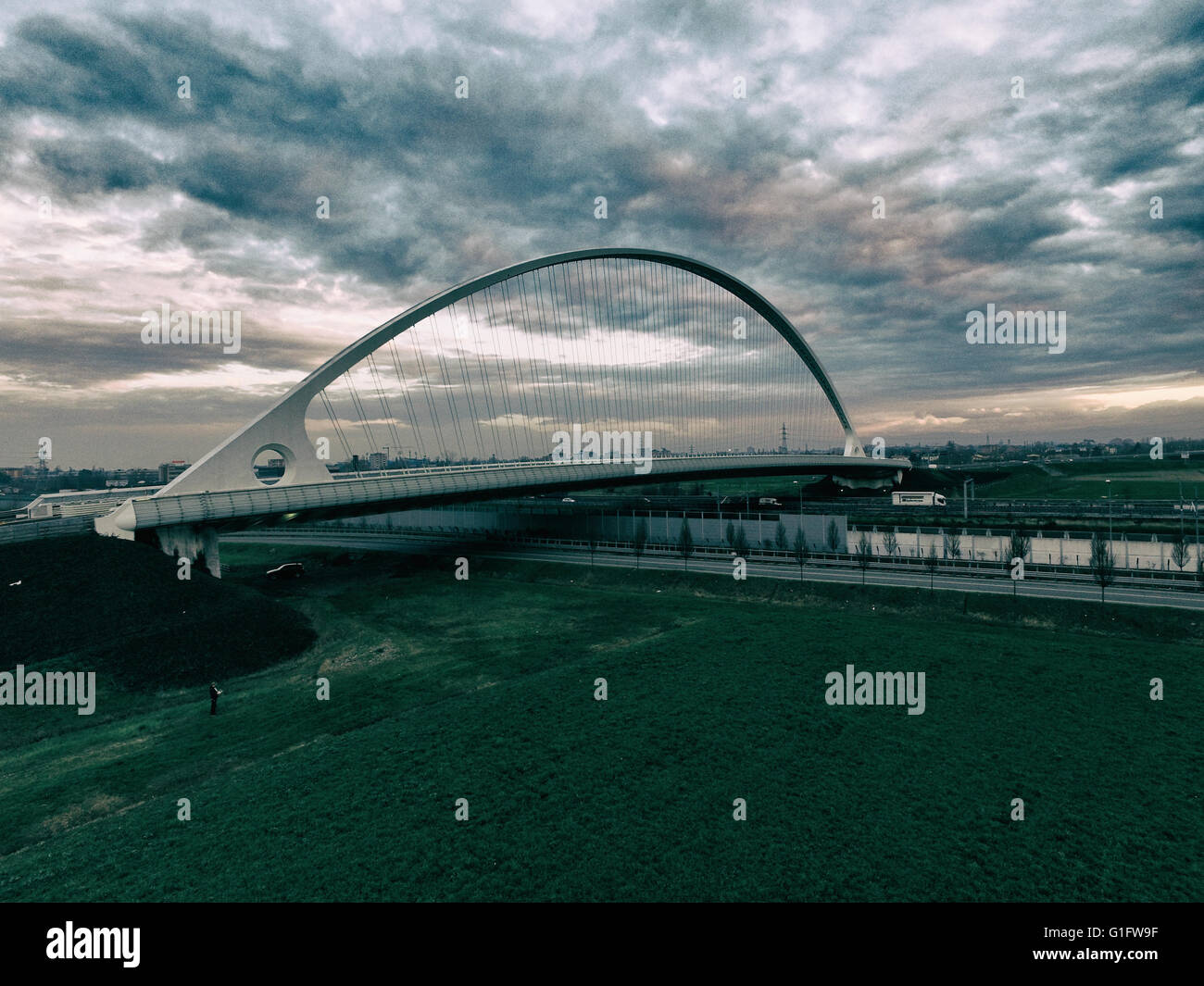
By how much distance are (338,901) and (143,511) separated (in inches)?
1287

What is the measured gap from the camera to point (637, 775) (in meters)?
16.9

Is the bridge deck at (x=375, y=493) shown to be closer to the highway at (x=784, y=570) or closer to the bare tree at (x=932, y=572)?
the highway at (x=784, y=570)

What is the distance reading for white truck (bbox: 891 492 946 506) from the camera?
265 ft

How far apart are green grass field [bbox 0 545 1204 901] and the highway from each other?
525 centimetres

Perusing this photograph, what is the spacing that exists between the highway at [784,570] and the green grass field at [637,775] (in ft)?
17.2

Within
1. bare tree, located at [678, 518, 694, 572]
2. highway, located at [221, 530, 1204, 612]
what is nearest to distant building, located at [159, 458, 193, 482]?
highway, located at [221, 530, 1204, 612]

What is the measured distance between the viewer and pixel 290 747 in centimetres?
1884

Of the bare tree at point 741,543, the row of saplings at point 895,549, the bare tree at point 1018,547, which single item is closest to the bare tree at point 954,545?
the row of saplings at point 895,549

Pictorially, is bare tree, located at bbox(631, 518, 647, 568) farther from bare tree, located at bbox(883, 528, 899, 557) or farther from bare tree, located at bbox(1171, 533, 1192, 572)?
bare tree, located at bbox(1171, 533, 1192, 572)

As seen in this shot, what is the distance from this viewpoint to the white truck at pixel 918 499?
8069 centimetres

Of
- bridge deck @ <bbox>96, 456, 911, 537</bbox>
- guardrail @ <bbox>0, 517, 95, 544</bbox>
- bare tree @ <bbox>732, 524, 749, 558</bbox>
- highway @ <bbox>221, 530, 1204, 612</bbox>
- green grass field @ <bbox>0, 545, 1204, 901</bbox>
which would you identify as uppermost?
bridge deck @ <bbox>96, 456, 911, 537</bbox>

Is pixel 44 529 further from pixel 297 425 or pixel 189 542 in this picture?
pixel 297 425
